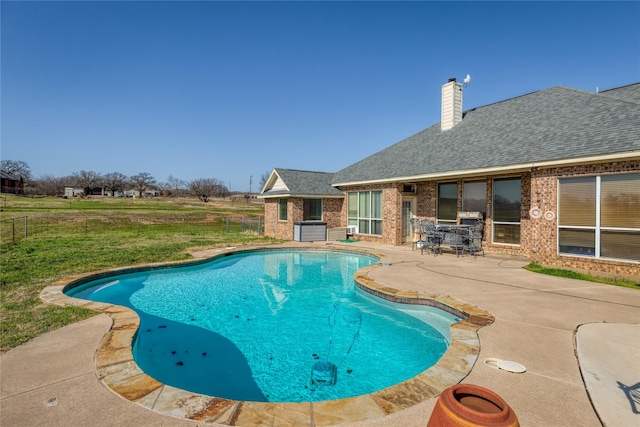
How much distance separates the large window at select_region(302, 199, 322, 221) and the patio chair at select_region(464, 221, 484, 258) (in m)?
8.20

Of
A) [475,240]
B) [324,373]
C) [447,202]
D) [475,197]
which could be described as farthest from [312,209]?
[324,373]

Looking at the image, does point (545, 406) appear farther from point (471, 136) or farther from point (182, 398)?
point (471, 136)

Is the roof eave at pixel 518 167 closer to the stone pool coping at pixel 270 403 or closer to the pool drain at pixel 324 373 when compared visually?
the stone pool coping at pixel 270 403

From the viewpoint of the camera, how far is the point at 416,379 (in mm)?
3273

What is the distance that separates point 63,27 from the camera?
35.1ft

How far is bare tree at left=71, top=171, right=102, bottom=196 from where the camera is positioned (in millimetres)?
72375

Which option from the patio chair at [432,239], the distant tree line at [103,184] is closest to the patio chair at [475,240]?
the patio chair at [432,239]

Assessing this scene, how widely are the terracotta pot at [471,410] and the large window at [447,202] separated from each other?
39.5 feet

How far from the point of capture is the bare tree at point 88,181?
72375 mm

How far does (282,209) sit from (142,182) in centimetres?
7363

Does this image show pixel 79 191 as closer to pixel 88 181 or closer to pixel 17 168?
pixel 88 181

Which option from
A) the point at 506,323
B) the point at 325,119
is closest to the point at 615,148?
the point at 506,323

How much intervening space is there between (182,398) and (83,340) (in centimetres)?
226

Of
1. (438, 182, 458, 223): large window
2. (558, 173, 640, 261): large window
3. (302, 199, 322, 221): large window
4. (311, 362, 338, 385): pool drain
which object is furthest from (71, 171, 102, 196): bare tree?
(558, 173, 640, 261): large window
